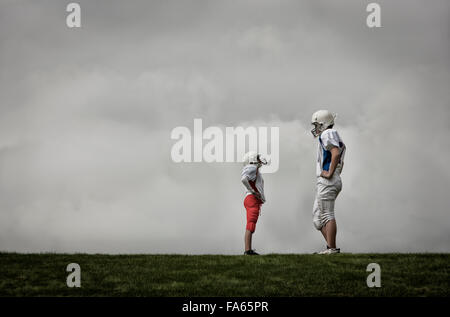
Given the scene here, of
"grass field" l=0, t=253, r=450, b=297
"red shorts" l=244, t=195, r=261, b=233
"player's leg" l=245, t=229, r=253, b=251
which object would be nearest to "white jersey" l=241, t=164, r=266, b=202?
"red shorts" l=244, t=195, r=261, b=233

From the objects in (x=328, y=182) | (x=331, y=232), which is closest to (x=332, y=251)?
(x=331, y=232)

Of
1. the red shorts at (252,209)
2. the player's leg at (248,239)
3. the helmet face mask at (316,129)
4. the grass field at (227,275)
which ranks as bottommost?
the grass field at (227,275)

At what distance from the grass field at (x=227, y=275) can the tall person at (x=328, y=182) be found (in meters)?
0.76

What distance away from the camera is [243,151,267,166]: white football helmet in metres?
15.8

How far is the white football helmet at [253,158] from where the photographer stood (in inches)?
623

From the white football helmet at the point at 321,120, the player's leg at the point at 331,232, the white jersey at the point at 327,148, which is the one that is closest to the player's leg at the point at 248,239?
the player's leg at the point at 331,232

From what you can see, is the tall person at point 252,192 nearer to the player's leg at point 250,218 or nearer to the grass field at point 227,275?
the player's leg at point 250,218

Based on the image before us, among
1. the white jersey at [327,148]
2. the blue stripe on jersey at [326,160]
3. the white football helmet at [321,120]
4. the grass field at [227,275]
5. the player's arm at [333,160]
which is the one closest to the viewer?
the grass field at [227,275]

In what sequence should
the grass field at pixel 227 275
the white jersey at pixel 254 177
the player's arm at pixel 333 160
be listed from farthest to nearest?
the white jersey at pixel 254 177 → the player's arm at pixel 333 160 → the grass field at pixel 227 275

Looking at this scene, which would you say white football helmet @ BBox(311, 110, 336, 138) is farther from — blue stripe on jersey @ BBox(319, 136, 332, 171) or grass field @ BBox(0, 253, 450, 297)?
grass field @ BBox(0, 253, 450, 297)
